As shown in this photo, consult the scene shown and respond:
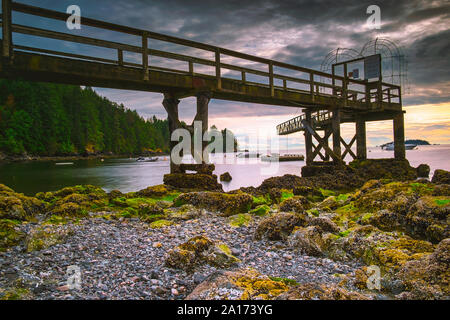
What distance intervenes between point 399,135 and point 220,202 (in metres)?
20.9

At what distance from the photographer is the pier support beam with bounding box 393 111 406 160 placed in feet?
77.0

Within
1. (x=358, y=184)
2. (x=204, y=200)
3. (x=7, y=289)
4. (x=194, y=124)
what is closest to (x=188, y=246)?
(x=7, y=289)

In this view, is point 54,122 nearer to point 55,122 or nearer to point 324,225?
point 55,122

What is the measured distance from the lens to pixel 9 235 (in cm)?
550

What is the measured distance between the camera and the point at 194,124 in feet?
38.2

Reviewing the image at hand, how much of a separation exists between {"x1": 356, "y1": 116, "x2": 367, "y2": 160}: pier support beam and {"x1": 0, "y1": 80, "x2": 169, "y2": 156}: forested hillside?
7136cm

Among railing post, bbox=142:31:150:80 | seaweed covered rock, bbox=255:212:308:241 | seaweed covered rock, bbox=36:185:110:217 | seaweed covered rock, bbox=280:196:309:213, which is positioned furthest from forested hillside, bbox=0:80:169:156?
seaweed covered rock, bbox=255:212:308:241

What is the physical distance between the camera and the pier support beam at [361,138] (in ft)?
75.0

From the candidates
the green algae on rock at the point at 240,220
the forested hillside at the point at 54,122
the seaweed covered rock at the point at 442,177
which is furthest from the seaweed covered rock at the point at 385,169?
the forested hillside at the point at 54,122

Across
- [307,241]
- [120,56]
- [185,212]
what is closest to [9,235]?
[185,212]

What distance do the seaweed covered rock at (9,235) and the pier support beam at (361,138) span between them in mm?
22194

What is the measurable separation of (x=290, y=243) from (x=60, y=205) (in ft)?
20.3

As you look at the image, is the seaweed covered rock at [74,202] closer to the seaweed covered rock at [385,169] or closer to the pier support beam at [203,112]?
the pier support beam at [203,112]

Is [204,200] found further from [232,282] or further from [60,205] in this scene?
[232,282]
